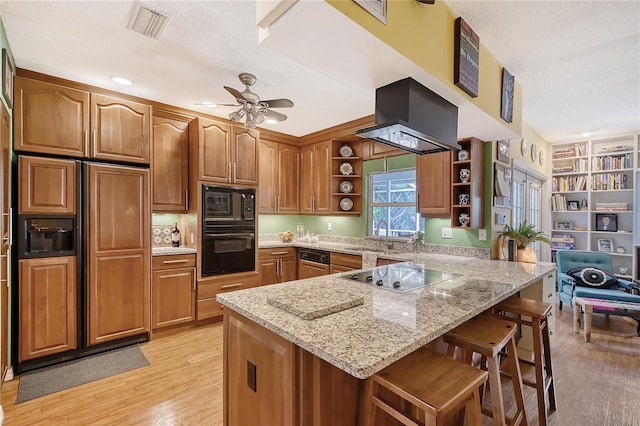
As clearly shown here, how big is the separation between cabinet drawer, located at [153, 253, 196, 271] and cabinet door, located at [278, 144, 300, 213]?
1.60 metres

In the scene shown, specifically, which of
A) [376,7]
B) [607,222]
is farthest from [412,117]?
[607,222]

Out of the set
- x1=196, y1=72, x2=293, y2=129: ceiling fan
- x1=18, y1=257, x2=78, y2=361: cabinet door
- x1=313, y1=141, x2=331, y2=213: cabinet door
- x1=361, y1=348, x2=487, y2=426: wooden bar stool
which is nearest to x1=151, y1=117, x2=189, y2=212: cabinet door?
x1=18, y1=257, x2=78, y2=361: cabinet door

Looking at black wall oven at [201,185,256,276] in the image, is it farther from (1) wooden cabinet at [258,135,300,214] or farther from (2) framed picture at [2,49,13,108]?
(2) framed picture at [2,49,13,108]

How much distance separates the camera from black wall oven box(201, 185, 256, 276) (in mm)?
3605

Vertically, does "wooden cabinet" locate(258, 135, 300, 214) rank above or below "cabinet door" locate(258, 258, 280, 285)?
above

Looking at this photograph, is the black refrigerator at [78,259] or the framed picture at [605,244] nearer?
the black refrigerator at [78,259]

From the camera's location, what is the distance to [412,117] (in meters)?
1.77

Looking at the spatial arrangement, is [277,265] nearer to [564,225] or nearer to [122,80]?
[122,80]

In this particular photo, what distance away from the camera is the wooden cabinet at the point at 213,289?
141 inches

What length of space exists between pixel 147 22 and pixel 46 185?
1.68 meters

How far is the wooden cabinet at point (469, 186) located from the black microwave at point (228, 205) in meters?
2.40


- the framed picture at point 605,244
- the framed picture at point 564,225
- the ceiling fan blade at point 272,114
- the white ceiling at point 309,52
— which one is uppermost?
the white ceiling at point 309,52

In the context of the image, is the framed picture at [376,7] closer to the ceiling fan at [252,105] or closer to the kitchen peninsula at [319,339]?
the kitchen peninsula at [319,339]

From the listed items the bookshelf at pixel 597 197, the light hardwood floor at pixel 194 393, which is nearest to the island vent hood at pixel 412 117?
the light hardwood floor at pixel 194 393
